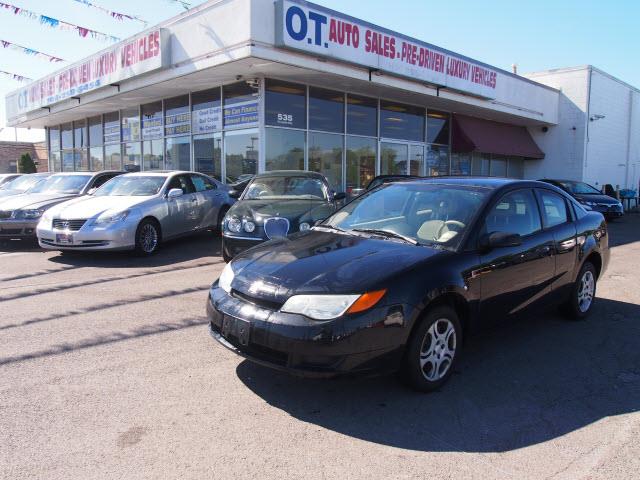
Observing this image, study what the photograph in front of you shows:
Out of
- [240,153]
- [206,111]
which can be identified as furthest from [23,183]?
[240,153]

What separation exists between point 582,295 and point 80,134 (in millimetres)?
22443

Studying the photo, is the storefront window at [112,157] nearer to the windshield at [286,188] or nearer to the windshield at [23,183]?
the windshield at [23,183]

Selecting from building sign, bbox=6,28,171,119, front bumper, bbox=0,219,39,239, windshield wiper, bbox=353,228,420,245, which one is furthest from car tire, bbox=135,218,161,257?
building sign, bbox=6,28,171,119

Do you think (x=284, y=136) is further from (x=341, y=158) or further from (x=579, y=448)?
(x=579, y=448)

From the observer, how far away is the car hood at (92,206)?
8477 millimetres

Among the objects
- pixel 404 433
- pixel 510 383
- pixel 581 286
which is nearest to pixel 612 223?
pixel 581 286

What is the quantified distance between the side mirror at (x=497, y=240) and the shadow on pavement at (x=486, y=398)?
1.01 meters

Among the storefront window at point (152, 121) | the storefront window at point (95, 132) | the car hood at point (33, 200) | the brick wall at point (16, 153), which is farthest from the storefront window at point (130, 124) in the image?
the brick wall at point (16, 153)

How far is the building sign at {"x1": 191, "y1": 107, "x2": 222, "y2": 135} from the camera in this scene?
14.8 meters

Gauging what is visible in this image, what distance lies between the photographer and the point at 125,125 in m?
19.2

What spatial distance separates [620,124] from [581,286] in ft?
81.2

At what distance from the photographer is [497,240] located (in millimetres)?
3910

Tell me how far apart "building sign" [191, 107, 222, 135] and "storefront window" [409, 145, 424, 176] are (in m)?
7.09

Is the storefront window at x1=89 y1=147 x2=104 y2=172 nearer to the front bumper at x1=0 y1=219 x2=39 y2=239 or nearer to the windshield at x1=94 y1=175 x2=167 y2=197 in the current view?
the front bumper at x1=0 y1=219 x2=39 y2=239
